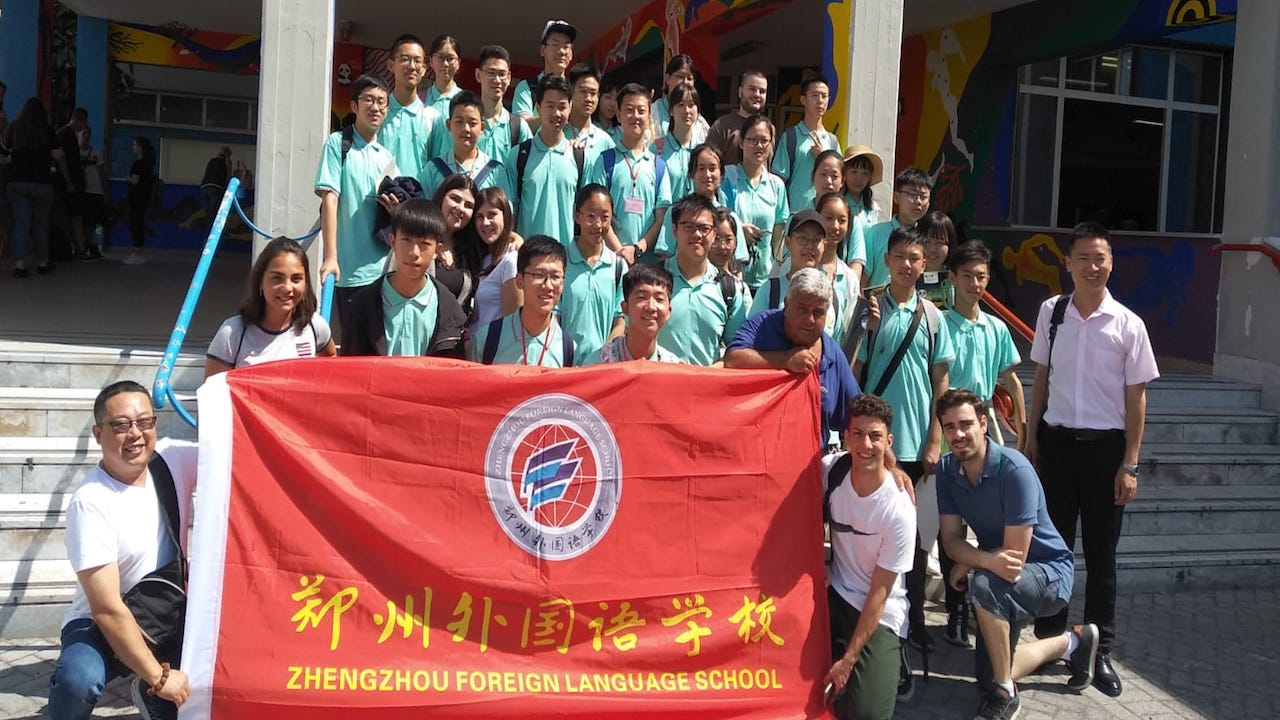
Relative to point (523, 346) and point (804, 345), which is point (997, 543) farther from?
point (523, 346)

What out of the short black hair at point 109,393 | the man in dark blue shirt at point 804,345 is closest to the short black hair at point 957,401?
the man in dark blue shirt at point 804,345

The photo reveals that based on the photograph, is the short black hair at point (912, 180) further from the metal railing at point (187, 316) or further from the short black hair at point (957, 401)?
the metal railing at point (187, 316)

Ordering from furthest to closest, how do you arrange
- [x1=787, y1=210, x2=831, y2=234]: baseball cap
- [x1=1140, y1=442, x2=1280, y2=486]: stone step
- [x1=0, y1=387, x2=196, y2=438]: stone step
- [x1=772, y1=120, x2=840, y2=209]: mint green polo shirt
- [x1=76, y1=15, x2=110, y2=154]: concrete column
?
[x1=76, y1=15, x2=110, y2=154]: concrete column
[x1=1140, y1=442, x2=1280, y2=486]: stone step
[x1=772, y1=120, x2=840, y2=209]: mint green polo shirt
[x1=0, y1=387, x2=196, y2=438]: stone step
[x1=787, y1=210, x2=831, y2=234]: baseball cap

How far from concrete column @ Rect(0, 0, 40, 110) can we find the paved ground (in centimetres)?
1098

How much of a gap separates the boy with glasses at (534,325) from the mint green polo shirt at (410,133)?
185 cm

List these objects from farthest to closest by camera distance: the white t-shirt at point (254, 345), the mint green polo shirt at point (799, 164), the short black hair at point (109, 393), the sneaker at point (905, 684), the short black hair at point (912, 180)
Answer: the mint green polo shirt at point (799, 164)
the short black hair at point (912, 180)
the sneaker at point (905, 684)
the white t-shirt at point (254, 345)
the short black hair at point (109, 393)

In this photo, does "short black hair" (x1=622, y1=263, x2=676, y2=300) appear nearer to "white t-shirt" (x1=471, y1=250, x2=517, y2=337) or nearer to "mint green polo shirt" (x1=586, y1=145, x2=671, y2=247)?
"white t-shirt" (x1=471, y1=250, x2=517, y2=337)

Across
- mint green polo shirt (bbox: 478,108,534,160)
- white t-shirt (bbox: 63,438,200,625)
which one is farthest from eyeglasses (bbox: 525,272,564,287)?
mint green polo shirt (bbox: 478,108,534,160)

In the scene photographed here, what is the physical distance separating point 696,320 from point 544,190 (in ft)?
4.88

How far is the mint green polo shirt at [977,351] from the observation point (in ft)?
18.1

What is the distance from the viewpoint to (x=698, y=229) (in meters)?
5.08

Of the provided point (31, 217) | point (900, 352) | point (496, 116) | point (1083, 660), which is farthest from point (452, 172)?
point (31, 217)

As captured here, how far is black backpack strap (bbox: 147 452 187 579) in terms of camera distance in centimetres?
385

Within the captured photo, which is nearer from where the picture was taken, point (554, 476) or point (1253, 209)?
point (554, 476)
